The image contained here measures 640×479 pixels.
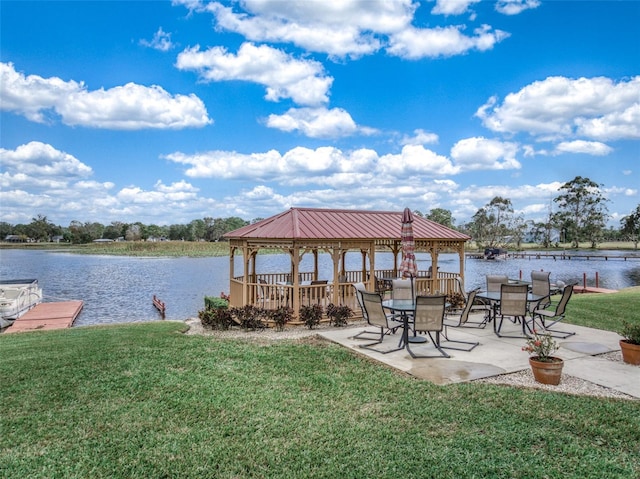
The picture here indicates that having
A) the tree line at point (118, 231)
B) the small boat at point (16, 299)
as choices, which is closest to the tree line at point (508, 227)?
the tree line at point (118, 231)

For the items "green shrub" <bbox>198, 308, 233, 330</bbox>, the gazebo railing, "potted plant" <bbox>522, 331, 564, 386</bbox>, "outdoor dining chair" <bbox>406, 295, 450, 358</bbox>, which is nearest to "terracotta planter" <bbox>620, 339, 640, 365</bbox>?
"potted plant" <bbox>522, 331, 564, 386</bbox>

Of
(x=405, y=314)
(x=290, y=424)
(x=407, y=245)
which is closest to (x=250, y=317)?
(x=405, y=314)

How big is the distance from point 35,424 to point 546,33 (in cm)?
1644

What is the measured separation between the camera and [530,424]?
4.04 meters

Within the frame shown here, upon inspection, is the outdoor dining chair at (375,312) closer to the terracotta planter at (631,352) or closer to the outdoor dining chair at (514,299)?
the outdoor dining chair at (514,299)

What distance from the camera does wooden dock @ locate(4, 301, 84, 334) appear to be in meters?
14.1

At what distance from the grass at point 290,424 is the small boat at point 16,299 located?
12.9 metres

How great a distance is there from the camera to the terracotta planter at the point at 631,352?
19.8ft

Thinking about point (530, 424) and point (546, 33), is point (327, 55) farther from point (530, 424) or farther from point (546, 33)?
point (530, 424)

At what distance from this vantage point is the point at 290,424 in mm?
4066

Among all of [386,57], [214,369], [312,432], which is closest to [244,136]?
[386,57]

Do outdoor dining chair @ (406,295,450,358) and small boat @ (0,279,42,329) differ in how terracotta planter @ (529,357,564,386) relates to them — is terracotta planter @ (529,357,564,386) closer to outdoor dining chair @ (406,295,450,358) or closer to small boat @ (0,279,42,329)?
outdoor dining chair @ (406,295,450,358)

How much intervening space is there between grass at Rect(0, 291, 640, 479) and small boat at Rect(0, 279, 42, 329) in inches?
509

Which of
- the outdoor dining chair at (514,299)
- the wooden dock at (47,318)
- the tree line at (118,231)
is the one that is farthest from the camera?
the tree line at (118,231)
